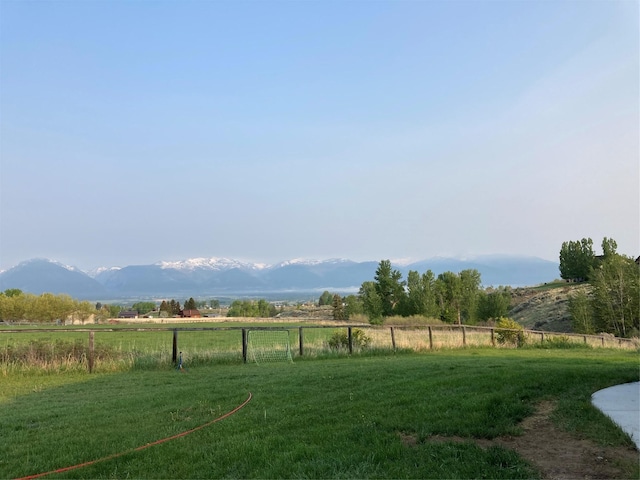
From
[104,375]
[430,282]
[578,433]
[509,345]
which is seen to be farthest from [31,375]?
[430,282]

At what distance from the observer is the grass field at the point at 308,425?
412cm

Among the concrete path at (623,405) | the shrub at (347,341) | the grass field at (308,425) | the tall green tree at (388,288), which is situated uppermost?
the tall green tree at (388,288)

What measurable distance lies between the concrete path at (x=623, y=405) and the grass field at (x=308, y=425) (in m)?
0.14

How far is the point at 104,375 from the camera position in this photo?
475 inches

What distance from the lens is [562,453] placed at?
4.09 meters

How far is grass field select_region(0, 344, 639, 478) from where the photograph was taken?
13.5 ft

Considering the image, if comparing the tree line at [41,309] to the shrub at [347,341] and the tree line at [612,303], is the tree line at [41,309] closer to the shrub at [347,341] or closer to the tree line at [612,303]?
the shrub at [347,341]

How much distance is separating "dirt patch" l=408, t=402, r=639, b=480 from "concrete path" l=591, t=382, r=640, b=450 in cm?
37

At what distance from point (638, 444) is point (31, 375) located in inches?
541

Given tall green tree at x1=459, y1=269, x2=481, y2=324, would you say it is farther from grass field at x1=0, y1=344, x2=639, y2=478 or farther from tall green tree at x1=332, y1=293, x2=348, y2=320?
grass field at x1=0, y1=344, x2=639, y2=478

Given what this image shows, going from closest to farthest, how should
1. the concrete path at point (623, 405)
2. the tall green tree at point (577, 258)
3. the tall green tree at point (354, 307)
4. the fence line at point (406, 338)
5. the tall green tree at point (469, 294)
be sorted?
1. the concrete path at point (623, 405)
2. the fence line at point (406, 338)
3. the tall green tree at point (469, 294)
4. the tall green tree at point (354, 307)
5. the tall green tree at point (577, 258)

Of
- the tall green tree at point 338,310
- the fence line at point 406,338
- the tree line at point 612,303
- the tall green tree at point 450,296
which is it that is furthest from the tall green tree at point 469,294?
the fence line at point 406,338

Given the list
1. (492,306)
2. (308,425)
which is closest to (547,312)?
(492,306)

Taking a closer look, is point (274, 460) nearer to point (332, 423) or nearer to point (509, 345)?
point (332, 423)
